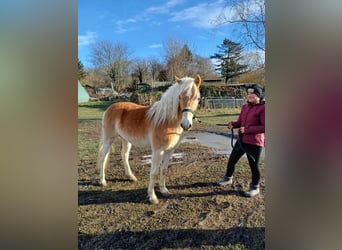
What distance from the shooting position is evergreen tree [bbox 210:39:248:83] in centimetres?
148

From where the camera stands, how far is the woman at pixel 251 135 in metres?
1.40

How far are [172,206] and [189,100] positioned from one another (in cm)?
63

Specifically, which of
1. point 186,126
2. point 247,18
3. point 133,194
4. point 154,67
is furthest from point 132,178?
point 247,18

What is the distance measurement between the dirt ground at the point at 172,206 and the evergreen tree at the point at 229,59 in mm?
331

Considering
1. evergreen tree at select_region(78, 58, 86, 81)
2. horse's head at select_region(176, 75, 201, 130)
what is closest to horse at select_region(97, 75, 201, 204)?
horse's head at select_region(176, 75, 201, 130)

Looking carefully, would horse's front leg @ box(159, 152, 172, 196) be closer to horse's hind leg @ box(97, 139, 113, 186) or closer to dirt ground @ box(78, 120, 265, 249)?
dirt ground @ box(78, 120, 265, 249)

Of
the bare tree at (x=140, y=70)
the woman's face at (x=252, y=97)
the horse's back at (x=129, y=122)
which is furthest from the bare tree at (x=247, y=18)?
the horse's back at (x=129, y=122)

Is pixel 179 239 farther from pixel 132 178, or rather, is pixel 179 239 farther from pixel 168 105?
pixel 168 105

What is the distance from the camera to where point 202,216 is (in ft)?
4.73

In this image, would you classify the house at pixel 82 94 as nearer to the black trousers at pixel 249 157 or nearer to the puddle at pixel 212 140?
the puddle at pixel 212 140
